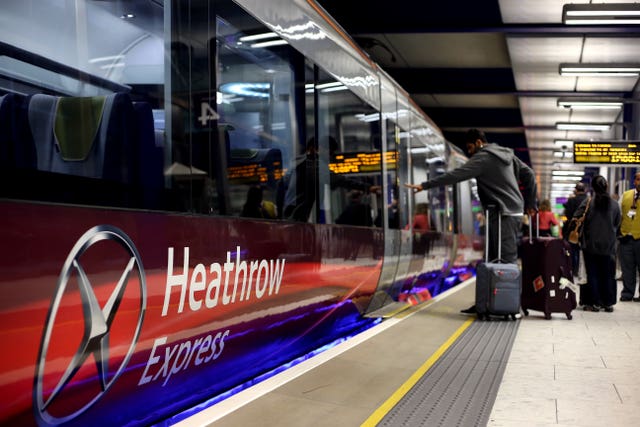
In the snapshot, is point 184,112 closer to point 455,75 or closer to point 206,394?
point 206,394

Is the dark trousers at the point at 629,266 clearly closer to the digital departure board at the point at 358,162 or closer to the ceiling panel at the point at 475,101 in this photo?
the digital departure board at the point at 358,162

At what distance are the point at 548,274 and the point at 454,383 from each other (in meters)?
3.60

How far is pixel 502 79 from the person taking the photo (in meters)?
20.2

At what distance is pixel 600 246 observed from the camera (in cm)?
902

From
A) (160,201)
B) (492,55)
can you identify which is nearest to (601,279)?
(160,201)

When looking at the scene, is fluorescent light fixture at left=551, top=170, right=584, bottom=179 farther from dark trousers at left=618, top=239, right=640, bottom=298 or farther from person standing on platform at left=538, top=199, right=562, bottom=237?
dark trousers at left=618, top=239, right=640, bottom=298

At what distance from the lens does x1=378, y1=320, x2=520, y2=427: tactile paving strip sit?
3.69 meters

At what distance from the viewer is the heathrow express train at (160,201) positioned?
247cm

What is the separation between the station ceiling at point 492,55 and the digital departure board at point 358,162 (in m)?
6.23

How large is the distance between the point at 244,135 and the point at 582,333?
13.6ft

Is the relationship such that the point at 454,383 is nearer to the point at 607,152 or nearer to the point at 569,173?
the point at 607,152

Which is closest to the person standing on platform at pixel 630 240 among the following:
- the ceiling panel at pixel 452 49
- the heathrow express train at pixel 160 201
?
the heathrow express train at pixel 160 201

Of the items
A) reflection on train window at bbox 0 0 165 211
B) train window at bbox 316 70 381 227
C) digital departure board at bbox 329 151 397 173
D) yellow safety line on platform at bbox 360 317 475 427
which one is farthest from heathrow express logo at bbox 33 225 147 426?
digital departure board at bbox 329 151 397 173

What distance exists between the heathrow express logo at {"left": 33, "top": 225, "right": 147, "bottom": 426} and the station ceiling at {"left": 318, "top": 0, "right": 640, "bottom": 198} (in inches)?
446
